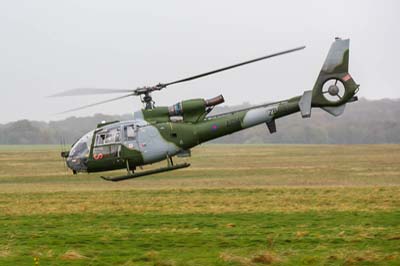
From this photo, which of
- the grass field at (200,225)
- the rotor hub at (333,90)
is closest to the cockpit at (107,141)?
the grass field at (200,225)

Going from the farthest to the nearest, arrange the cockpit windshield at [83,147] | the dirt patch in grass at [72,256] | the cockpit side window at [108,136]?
the cockpit windshield at [83,147]
the cockpit side window at [108,136]
the dirt patch in grass at [72,256]

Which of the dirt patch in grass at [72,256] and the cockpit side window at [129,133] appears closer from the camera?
the dirt patch in grass at [72,256]

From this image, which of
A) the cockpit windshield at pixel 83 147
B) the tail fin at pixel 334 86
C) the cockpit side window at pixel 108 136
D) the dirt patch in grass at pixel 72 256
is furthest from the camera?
the cockpit windshield at pixel 83 147

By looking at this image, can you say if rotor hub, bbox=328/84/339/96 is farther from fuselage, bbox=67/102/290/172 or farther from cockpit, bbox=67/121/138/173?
cockpit, bbox=67/121/138/173

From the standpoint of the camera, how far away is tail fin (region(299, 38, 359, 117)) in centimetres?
2359

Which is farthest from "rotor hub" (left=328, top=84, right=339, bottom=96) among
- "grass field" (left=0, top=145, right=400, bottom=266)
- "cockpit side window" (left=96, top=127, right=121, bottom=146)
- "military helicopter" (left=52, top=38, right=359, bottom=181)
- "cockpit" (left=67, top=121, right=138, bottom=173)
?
"cockpit side window" (left=96, top=127, right=121, bottom=146)

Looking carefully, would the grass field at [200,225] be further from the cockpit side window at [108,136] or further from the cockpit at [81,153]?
the cockpit side window at [108,136]

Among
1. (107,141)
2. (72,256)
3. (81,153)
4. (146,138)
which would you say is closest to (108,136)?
(107,141)

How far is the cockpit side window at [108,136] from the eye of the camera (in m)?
23.9

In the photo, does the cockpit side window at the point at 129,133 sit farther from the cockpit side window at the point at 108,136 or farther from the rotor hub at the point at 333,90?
the rotor hub at the point at 333,90

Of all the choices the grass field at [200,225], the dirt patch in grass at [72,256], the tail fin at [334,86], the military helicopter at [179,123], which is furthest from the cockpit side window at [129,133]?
the tail fin at [334,86]

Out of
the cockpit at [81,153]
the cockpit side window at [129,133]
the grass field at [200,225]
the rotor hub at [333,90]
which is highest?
the rotor hub at [333,90]

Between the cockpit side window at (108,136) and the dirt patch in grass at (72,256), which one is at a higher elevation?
the cockpit side window at (108,136)

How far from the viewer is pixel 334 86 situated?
23797 mm
